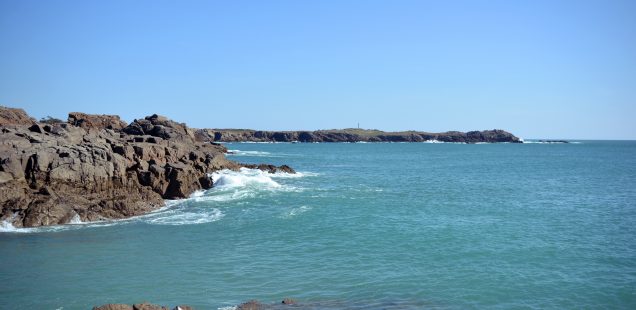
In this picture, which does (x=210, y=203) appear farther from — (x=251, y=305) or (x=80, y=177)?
(x=251, y=305)

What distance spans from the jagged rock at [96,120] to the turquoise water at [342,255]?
34.9m

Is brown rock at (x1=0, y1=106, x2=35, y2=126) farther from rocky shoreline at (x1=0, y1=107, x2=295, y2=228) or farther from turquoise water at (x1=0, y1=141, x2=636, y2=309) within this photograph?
turquoise water at (x1=0, y1=141, x2=636, y2=309)

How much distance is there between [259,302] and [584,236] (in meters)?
19.6

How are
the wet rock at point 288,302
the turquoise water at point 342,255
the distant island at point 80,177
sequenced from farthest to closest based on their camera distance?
the distant island at point 80,177 → the turquoise water at point 342,255 → the wet rock at point 288,302

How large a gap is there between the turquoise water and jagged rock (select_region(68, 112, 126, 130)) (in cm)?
3493

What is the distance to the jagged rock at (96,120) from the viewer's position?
6781 cm

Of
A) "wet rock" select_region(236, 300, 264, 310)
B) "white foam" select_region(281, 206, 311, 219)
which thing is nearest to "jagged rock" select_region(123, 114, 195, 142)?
"white foam" select_region(281, 206, 311, 219)

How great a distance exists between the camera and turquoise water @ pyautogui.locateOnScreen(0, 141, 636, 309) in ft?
59.6

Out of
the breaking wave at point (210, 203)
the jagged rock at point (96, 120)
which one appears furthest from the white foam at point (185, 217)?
the jagged rock at point (96, 120)

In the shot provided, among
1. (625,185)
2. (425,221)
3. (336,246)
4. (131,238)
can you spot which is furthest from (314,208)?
(625,185)

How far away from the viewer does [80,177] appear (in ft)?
114

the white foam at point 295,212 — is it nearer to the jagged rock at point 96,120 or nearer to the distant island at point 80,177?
the distant island at point 80,177

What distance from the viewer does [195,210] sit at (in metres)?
36.1

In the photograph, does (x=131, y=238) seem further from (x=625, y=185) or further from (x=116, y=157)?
(x=625, y=185)
